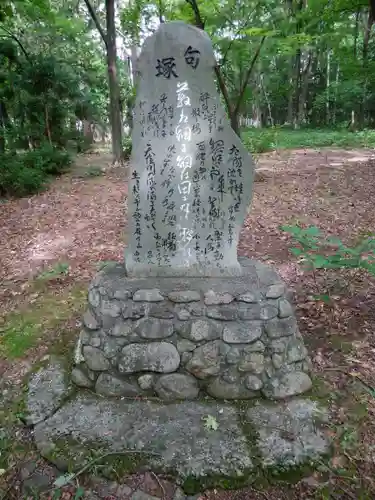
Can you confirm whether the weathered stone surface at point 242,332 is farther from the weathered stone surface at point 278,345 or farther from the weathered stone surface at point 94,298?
the weathered stone surface at point 94,298

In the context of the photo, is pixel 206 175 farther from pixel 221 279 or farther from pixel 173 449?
pixel 173 449

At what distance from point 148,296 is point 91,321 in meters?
0.54

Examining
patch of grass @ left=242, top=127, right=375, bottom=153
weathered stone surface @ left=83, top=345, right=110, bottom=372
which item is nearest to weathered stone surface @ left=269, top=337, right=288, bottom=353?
weathered stone surface @ left=83, top=345, right=110, bottom=372

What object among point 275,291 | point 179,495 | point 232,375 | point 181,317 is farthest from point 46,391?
point 275,291

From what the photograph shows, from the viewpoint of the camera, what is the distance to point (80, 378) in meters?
3.18

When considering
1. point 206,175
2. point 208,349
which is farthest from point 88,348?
point 206,175

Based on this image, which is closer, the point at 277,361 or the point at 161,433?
the point at 161,433

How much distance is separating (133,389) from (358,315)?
240 cm

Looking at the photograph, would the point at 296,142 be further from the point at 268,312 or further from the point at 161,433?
the point at 161,433

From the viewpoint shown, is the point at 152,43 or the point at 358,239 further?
the point at 358,239

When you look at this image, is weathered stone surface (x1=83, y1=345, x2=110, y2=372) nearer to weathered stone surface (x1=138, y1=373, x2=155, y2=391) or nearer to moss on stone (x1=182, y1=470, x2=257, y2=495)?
weathered stone surface (x1=138, y1=373, x2=155, y2=391)

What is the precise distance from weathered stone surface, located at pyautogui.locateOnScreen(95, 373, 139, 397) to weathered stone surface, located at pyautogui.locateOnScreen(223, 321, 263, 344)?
0.86 metres

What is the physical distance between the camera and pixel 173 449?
2.57 m

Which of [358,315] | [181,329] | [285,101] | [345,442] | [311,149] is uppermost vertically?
[285,101]
